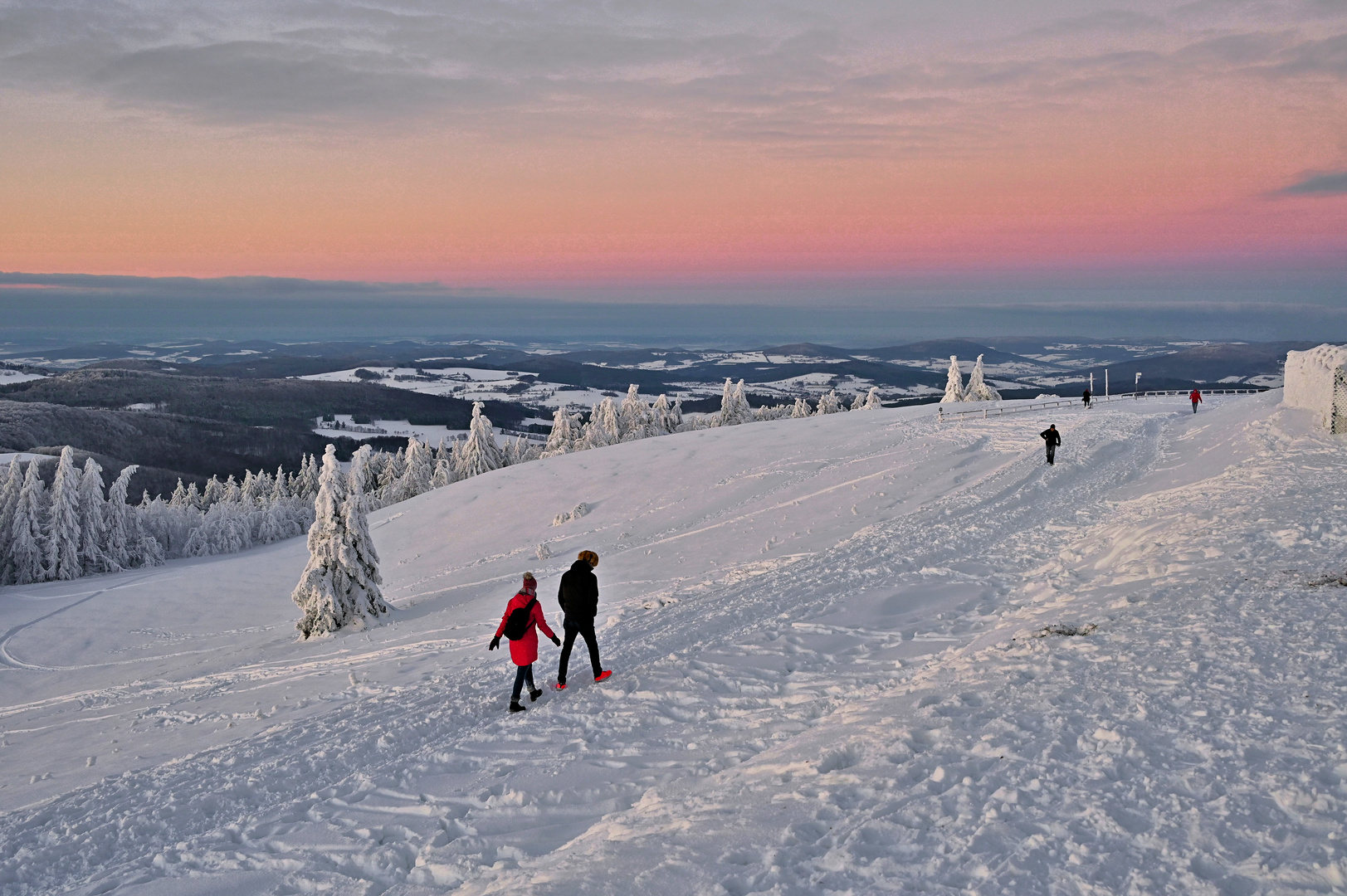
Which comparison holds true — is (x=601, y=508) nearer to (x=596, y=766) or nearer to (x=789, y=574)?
(x=789, y=574)

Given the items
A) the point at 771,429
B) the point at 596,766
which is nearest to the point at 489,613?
the point at 596,766

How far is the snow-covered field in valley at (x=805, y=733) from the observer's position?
5609 millimetres

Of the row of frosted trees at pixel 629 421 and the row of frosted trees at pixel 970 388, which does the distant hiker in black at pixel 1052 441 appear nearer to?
the row of frosted trees at pixel 970 388

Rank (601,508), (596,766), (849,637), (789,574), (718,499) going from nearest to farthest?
(596,766) < (849,637) < (789,574) < (718,499) < (601,508)

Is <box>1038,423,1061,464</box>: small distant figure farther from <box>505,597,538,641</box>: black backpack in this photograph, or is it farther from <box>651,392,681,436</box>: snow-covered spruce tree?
<box>651,392,681,436</box>: snow-covered spruce tree

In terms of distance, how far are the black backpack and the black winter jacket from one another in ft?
1.68

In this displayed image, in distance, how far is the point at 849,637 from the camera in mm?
11992

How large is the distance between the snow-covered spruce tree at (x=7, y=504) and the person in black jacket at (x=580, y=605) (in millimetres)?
52344

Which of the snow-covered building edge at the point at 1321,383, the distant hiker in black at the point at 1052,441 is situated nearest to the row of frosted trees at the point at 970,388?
the snow-covered building edge at the point at 1321,383

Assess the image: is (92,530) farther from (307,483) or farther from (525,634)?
(525,634)

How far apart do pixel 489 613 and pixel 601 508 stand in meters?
15.9

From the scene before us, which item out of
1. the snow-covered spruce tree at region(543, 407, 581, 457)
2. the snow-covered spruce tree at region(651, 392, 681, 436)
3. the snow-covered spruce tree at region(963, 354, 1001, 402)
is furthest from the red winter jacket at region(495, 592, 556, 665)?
the snow-covered spruce tree at region(651, 392, 681, 436)

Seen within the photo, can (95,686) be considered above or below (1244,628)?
below

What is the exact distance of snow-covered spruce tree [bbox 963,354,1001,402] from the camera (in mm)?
63344
